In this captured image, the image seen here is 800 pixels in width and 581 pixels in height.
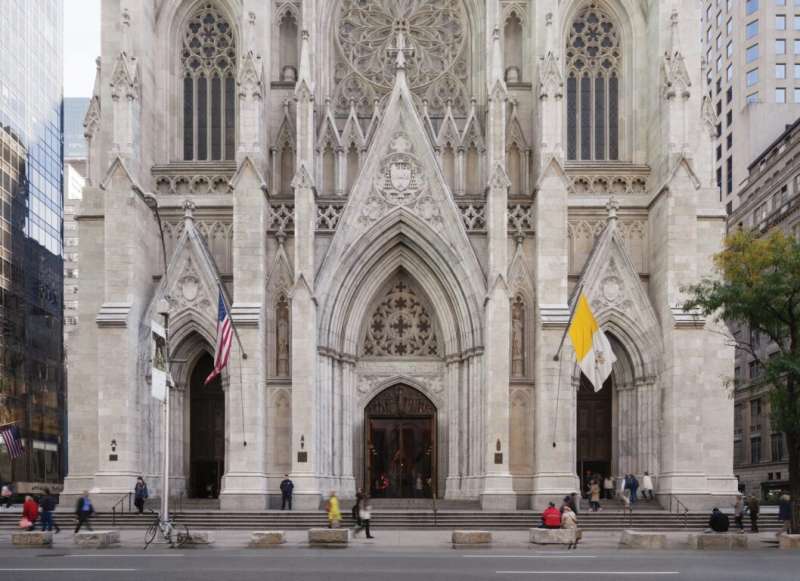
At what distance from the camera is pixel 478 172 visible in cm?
4188

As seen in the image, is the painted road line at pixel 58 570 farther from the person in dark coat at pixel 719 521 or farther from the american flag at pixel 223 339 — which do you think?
the person in dark coat at pixel 719 521

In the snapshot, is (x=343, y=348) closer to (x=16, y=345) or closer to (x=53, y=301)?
(x=16, y=345)

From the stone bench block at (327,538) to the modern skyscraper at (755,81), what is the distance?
62.8 m

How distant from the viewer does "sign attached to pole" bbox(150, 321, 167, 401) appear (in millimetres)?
28953

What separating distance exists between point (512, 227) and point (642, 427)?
9.15 m

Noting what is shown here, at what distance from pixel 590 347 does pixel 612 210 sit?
25.4 ft

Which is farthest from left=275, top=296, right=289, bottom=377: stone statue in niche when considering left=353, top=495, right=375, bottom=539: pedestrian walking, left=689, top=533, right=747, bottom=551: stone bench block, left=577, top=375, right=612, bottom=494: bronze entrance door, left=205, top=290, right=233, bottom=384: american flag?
left=689, top=533, right=747, bottom=551: stone bench block

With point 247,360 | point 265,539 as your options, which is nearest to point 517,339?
point 247,360

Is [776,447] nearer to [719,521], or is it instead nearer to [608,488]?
[608,488]

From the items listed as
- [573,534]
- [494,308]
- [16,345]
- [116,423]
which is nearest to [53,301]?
[16,345]

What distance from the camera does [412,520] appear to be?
35.6 m

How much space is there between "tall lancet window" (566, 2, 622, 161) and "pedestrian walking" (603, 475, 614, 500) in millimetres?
12930

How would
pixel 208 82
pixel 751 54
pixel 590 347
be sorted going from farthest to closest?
1. pixel 751 54
2. pixel 208 82
3. pixel 590 347

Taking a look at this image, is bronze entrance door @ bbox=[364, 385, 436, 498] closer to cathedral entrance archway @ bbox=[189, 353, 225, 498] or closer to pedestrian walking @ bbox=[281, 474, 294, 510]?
pedestrian walking @ bbox=[281, 474, 294, 510]
